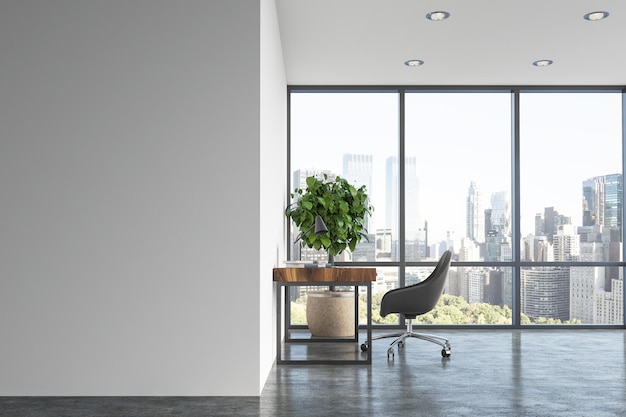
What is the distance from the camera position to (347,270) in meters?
5.29

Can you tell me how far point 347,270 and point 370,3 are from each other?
2.05 metres

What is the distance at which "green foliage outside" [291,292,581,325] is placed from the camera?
24.9 ft

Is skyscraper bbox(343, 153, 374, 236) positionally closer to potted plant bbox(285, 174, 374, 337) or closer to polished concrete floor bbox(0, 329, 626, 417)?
potted plant bbox(285, 174, 374, 337)

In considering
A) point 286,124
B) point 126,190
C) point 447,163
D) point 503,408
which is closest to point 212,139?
point 126,190

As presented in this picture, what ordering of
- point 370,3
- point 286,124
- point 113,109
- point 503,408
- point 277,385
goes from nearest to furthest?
point 503,408, point 113,109, point 277,385, point 370,3, point 286,124

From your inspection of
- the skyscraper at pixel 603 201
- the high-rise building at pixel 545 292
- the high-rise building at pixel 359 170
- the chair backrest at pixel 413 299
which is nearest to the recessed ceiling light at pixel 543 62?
the skyscraper at pixel 603 201

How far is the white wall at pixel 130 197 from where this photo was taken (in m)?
4.09

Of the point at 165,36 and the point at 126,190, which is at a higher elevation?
the point at 165,36

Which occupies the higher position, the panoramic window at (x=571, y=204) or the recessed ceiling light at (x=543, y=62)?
the recessed ceiling light at (x=543, y=62)

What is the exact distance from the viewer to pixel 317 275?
17.1 ft

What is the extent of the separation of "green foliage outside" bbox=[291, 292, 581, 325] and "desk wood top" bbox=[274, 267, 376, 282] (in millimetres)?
2321

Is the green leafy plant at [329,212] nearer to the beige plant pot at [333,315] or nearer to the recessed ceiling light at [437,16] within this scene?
the beige plant pot at [333,315]

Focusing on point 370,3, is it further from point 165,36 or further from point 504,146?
point 504,146

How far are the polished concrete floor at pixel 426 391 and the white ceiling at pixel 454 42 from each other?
2.75m
